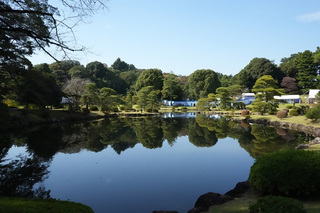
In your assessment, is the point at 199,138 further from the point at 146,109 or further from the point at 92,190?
the point at 146,109

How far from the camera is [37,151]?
11.6 meters

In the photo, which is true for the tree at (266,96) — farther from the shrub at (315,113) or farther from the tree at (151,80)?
the tree at (151,80)

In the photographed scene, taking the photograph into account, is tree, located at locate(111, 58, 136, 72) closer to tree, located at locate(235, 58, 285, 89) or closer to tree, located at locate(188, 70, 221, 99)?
tree, located at locate(188, 70, 221, 99)

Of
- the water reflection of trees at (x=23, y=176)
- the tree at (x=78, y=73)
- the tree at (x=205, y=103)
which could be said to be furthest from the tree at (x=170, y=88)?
the water reflection of trees at (x=23, y=176)

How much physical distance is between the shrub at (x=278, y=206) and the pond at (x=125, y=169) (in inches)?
97.4

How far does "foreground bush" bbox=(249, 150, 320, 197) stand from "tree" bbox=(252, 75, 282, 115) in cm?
2444

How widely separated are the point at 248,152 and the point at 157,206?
7515 millimetres

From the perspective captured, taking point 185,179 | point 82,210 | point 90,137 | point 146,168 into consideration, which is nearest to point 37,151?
point 90,137

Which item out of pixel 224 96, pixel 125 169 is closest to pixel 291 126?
pixel 224 96

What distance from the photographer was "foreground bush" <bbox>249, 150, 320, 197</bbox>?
4473 mm

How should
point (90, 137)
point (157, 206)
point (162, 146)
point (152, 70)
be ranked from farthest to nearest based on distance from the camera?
point (152, 70), point (90, 137), point (162, 146), point (157, 206)

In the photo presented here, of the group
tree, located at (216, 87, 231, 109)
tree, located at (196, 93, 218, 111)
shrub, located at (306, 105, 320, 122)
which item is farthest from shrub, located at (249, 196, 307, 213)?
tree, located at (196, 93, 218, 111)

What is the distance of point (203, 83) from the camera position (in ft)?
171

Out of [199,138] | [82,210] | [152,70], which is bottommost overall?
[199,138]
